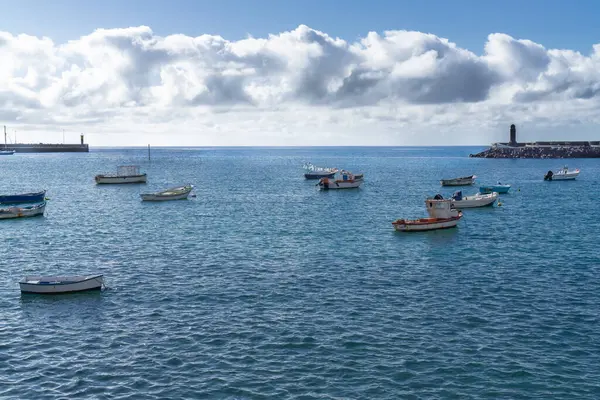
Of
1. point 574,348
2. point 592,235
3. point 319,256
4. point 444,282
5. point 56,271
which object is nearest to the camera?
point 574,348

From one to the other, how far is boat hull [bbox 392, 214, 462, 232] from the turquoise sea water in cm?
136

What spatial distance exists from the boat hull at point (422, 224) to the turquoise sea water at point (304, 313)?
136 cm

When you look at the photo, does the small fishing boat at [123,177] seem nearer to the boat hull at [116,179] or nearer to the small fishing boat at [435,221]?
the boat hull at [116,179]

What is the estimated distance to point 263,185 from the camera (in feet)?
511

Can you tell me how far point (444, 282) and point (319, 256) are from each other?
577 inches

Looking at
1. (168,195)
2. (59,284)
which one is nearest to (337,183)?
(168,195)

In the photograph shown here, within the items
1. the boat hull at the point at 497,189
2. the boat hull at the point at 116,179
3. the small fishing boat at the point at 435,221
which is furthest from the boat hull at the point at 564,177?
the boat hull at the point at 116,179

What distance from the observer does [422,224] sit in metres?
75.4

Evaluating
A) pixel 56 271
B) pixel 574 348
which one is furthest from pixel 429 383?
pixel 56 271

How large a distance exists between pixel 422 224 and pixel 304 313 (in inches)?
1496

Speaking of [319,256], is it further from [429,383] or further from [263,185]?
[263,185]

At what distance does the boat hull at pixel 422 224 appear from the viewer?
7481 cm

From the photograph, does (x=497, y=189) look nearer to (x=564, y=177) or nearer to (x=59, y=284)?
(x=564, y=177)

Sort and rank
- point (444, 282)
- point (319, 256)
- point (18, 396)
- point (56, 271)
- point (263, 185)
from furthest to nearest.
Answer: point (263, 185)
point (319, 256)
point (56, 271)
point (444, 282)
point (18, 396)
